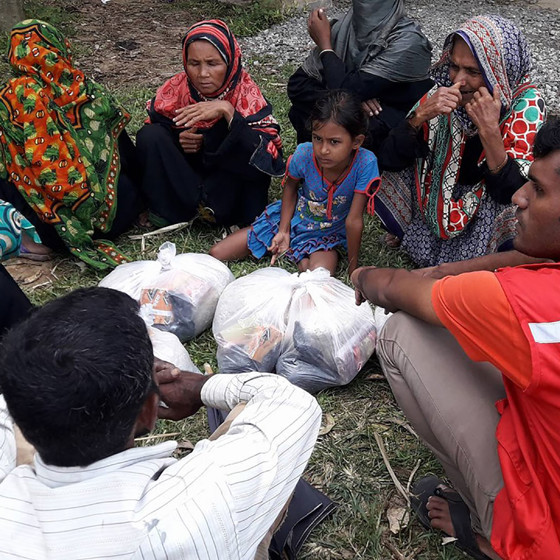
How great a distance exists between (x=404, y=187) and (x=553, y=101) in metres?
2.61

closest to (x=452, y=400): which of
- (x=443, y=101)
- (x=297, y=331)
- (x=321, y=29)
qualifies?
(x=297, y=331)

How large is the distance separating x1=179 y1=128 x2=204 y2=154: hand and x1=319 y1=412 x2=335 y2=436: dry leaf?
1.72 meters

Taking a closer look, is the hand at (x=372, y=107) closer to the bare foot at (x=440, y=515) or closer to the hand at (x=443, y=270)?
the hand at (x=443, y=270)

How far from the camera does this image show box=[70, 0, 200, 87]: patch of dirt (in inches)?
233

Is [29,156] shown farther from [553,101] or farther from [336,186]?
[553,101]

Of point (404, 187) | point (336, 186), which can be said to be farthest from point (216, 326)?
point (404, 187)

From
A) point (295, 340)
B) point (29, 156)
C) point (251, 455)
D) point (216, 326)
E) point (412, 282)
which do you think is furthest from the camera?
point (29, 156)

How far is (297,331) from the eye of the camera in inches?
103

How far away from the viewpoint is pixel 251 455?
4.24ft

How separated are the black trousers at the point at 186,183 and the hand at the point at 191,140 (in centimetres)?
6

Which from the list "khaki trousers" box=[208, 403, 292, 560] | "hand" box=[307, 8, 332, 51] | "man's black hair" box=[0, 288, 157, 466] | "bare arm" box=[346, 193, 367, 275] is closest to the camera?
"man's black hair" box=[0, 288, 157, 466]

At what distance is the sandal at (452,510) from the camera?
2.05m

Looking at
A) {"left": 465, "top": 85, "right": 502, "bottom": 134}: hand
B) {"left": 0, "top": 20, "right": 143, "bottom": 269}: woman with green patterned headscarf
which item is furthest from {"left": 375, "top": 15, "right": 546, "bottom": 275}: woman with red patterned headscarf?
{"left": 0, "top": 20, "right": 143, "bottom": 269}: woman with green patterned headscarf

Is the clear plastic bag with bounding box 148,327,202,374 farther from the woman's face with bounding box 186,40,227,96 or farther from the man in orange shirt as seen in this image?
the woman's face with bounding box 186,40,227,96
